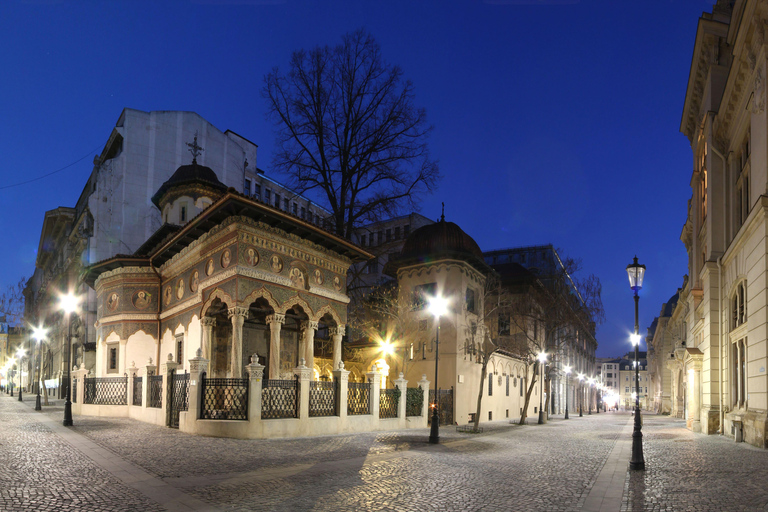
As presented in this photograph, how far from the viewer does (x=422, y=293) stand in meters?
31.8

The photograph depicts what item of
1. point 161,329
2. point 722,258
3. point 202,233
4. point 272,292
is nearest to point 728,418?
point 722,258

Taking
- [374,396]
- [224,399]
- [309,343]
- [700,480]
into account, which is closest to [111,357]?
[309,343]

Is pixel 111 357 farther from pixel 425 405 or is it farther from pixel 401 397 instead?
pixel 425 405

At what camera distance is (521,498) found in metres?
8.79

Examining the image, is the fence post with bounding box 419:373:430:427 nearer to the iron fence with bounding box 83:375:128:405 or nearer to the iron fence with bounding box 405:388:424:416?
the iron fence with bounding box 405:388:424:416

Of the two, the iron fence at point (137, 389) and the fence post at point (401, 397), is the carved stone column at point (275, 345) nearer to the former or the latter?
the fence post at point (401, 397)

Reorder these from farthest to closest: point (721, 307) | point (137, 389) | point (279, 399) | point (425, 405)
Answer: point (425, 405)
point (137, 389)
point (721, 307)
point (279, 399)

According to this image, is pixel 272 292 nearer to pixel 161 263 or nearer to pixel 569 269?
pixel 161 263

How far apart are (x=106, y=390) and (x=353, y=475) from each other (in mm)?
17752

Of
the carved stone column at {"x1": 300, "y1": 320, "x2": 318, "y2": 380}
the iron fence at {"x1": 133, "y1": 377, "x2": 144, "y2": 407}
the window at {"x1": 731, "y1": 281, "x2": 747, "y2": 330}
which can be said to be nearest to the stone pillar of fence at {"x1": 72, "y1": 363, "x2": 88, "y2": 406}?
the iron fence at {"x1": 133, "y1": 377, "x2": 144, "y2": 407}

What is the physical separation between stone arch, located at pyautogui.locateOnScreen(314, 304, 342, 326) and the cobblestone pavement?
502 inches

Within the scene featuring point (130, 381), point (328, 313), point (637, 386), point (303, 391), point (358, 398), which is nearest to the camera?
point (637, 386)

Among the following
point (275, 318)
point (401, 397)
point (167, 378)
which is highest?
point (275, 318)

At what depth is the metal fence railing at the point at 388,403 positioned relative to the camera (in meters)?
21.6
